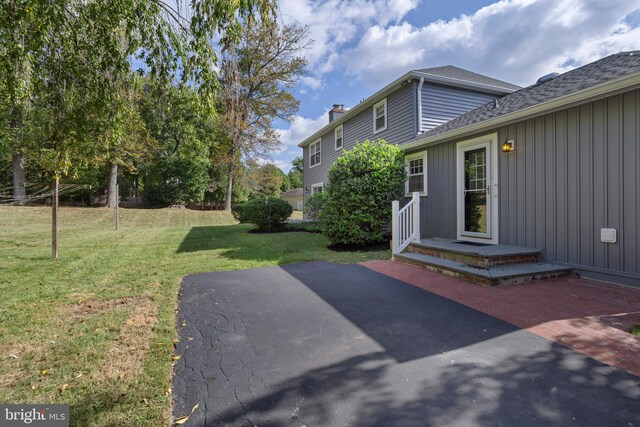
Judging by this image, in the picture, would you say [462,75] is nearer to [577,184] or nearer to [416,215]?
[416,215]

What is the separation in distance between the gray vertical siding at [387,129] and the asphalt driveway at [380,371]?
6.92 metres

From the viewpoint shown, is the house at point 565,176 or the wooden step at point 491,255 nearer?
the house at point 565,176

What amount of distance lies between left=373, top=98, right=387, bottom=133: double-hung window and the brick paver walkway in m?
6.95

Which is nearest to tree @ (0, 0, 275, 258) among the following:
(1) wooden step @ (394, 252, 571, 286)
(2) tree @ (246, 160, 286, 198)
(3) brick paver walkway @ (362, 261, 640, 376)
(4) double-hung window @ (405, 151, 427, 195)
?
(3) brick paver walkway @ (362, 261, 640, 376)

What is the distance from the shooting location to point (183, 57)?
3996 mm

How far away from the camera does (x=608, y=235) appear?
14.0 ft

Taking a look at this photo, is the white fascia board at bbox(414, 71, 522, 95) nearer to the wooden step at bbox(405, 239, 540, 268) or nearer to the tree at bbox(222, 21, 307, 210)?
the wooden step at bbox(405, 239, 540, 268)

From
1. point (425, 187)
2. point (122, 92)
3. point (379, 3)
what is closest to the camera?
point (122, 92)

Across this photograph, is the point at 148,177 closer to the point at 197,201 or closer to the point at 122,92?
the point at 197,201

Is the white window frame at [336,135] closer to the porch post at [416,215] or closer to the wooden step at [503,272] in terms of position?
the porch post at [416,215]

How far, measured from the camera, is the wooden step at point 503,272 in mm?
4379

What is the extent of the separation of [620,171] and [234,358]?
5277 mm

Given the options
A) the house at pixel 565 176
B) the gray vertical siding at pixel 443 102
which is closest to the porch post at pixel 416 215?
the house at pixel 565 176

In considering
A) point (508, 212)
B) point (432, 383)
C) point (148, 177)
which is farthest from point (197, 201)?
point (432, 383)
